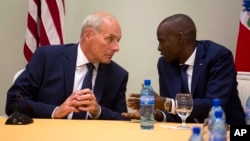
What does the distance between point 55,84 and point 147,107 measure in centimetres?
83

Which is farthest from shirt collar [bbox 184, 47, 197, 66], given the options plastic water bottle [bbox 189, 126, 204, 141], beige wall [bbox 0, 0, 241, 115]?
plastic water bottle [bbox 189, 126, 204, 141]

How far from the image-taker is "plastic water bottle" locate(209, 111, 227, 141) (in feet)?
4.79

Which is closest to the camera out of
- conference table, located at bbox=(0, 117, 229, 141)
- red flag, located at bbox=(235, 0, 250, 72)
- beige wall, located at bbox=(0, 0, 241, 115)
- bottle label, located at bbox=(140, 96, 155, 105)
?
conference table, located at bbox=(0, 117, 229, 141)

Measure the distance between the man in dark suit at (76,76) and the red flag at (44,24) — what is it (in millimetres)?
895

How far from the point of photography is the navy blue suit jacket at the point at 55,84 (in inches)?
111

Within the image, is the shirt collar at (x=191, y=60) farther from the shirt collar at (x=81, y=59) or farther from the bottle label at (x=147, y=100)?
the bottle label at (x=147, y=100)

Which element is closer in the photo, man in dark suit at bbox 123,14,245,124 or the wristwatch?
the wristwatch

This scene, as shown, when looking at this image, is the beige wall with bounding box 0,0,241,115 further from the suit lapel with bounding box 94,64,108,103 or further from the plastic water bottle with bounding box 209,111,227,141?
the plastic water bottle with bounding box 209,111,227,141

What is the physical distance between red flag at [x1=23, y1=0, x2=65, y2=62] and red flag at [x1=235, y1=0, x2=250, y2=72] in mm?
1739

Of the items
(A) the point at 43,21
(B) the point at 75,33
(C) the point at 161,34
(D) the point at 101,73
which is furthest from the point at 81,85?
(B) the point at 75,33

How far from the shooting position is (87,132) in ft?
6.88

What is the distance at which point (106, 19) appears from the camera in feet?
9.81

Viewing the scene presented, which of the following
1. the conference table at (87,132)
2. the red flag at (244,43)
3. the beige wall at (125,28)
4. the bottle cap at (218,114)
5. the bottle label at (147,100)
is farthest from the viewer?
the beige wall at (125,28)

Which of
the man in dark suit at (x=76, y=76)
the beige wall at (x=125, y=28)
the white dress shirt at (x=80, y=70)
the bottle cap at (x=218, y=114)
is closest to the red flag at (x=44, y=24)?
the beige wall at (x=125, y=28)
